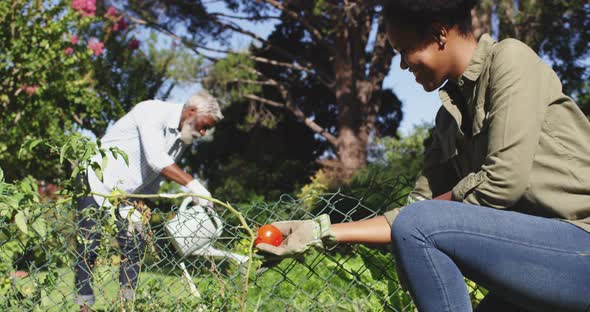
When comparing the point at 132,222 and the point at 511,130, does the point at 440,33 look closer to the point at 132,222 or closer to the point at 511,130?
the point at 511,130

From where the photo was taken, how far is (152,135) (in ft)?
12.3

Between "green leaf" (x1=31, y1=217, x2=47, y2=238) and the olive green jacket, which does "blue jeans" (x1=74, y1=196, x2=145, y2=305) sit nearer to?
"green leaf" (x1=31, y1=217, x2=47, y2=238)

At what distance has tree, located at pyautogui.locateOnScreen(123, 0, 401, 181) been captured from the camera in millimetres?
11633

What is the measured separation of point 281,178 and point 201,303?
9751mm

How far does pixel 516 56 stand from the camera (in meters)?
1.53

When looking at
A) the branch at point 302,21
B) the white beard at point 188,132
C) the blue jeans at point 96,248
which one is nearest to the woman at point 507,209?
the blue jeans at point 96,248

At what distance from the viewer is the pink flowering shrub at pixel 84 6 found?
7402 millimetres

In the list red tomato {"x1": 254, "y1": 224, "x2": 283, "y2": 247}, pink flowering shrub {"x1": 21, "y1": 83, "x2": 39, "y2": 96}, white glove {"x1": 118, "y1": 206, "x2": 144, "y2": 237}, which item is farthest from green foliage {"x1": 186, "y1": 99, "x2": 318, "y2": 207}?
red tomato {"x1": 254, "y1": 224, "x2": 283, "y2": 247}

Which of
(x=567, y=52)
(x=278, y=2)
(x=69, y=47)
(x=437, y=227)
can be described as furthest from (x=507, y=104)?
(x=278, y=2)

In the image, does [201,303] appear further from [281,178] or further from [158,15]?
[158,15]

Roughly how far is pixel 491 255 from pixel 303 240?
1.55 feet

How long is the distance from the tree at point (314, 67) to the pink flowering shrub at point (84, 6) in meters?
3.68

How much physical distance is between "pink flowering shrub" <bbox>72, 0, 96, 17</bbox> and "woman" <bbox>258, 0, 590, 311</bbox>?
6.53 metres

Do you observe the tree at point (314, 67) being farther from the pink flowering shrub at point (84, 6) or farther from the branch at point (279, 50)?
the pink flowering shrub at point (84, 6)
